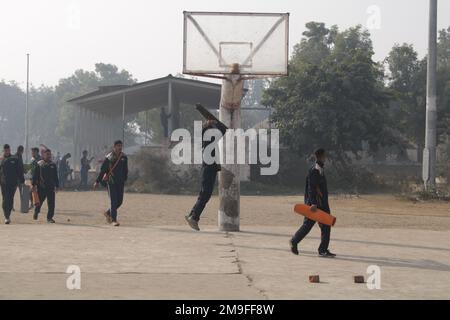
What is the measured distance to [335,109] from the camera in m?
39.3

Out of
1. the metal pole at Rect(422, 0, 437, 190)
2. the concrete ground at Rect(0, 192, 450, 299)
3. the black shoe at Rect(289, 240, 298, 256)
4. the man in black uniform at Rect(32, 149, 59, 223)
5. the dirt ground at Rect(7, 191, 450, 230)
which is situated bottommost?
the dirt ground at Rect(7, 191, 450, 230)

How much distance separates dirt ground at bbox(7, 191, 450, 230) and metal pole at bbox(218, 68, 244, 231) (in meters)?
2.89

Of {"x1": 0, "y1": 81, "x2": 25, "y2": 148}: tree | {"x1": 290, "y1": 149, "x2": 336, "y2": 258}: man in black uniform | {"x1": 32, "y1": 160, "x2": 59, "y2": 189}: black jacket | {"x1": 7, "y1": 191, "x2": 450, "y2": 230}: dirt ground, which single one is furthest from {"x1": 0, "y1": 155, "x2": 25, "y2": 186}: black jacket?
{"x1": 0, "y1": 81, "x2": 25, "y2": 148}: tree

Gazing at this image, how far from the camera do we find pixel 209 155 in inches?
542

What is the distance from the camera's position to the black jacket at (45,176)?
56.9ft

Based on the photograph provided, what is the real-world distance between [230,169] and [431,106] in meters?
16.9

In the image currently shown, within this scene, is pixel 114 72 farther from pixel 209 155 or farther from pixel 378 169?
pixel 209 155

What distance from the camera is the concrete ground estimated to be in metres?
8.30

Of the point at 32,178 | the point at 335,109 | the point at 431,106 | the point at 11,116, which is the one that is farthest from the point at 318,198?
the point at 11,116

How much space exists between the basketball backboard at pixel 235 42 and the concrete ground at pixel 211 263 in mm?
3266

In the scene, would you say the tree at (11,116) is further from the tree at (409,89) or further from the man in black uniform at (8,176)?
the man in black uniform at (8,176)

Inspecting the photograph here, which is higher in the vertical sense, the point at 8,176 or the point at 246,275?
the point at 8,176

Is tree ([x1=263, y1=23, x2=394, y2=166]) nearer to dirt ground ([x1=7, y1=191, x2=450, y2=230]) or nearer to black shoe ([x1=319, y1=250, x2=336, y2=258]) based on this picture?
dirt ground ([x1=7, y1=191, x2=450, y2=230])

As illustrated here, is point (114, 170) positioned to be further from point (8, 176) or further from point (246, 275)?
point (246, 275)
